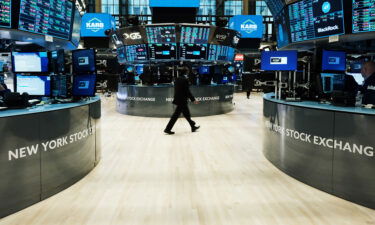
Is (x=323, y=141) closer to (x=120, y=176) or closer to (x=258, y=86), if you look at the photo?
(x=258, y=86)

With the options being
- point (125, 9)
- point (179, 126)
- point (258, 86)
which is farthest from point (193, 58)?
point (125, 9)

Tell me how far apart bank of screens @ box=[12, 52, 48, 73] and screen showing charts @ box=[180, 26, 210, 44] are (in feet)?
22.6

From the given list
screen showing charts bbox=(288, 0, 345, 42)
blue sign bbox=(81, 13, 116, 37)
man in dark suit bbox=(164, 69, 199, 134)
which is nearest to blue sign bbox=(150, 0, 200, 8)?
man in dark suit bbox=(164, 69, 199, 134)

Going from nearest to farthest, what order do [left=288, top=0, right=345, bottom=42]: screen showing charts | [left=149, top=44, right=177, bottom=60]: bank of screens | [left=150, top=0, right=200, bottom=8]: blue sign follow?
[left=288, top=0, right=345, bottom=42]: screen showing charts, [left=149, top=44, right=177, bottom=60]: bank of screens, [left=150, top=0, right=200, bottom=8]: blue sign

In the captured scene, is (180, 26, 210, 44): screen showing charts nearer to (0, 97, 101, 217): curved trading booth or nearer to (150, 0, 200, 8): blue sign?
(150, 0, 200, 8): blue sign

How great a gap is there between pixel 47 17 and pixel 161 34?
6.27m

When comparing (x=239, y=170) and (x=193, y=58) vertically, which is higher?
(x=193, y=58)

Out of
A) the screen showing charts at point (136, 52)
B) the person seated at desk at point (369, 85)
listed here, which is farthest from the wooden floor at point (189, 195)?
the screen showing charts at point (136, 52)

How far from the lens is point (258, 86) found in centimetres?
482

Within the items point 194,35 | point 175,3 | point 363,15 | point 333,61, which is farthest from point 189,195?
A: point 175,3

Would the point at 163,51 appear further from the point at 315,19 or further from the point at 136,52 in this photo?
the point at 315,19

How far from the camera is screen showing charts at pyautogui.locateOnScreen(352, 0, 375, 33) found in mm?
4168

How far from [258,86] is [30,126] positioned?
310 centimetres

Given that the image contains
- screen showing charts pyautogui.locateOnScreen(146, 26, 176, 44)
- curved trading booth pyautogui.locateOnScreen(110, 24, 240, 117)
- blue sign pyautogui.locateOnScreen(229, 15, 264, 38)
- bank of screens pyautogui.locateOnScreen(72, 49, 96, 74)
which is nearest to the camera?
bank of screens pyautogui.locateOnScreen(72, 49, 96, 74)
